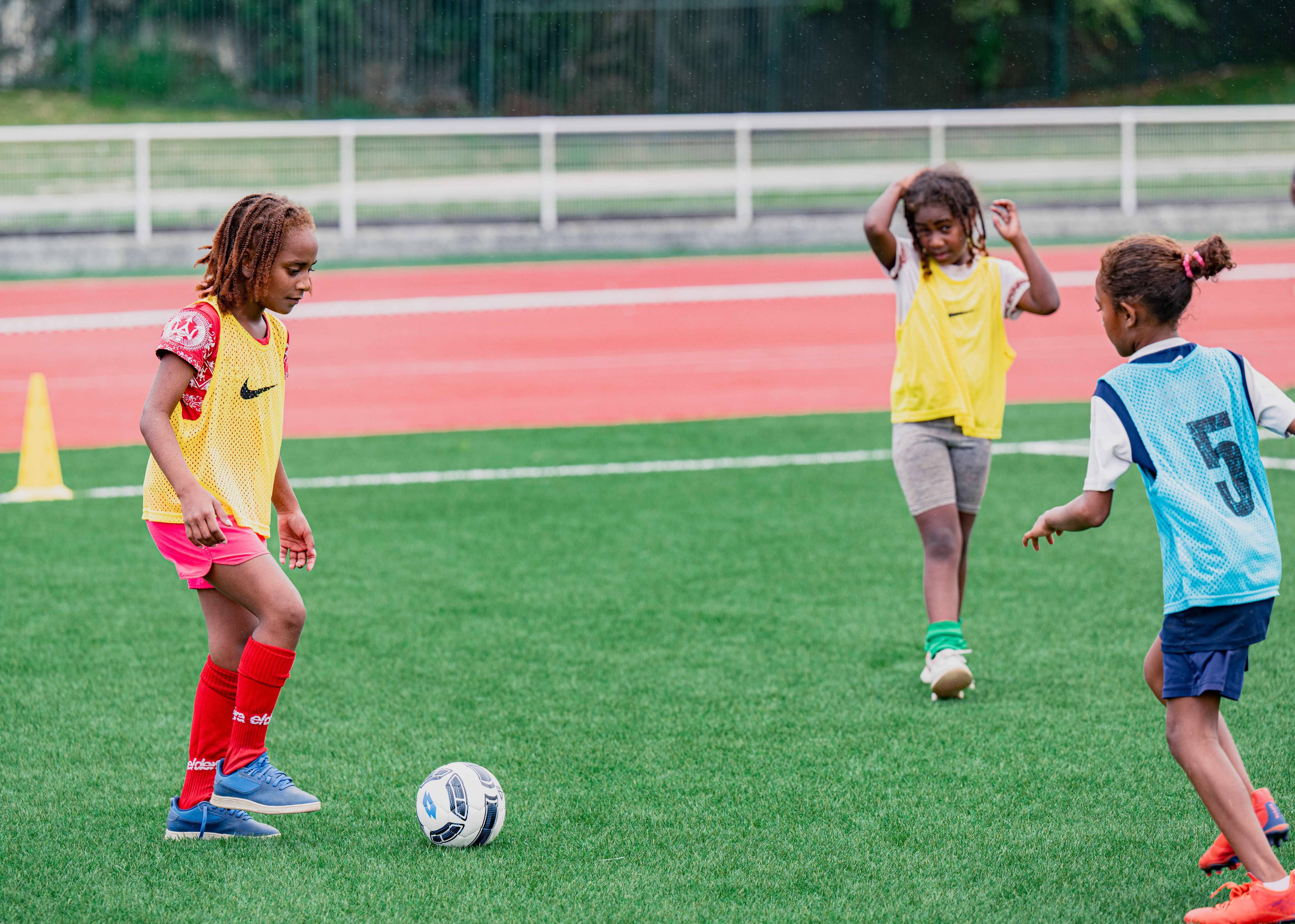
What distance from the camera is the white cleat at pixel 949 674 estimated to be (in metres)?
5.25

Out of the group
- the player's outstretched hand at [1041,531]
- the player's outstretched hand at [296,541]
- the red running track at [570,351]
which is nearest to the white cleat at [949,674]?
the player's outstretched hand at [1041,531]

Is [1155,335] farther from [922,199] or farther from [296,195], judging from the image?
[296,195]

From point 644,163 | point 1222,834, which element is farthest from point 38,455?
point 644,163

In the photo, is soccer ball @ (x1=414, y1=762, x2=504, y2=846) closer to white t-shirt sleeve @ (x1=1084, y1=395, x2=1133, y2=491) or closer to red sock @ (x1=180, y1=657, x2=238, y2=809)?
red sock @ (x1=180, y1=657, x2=238, y2=809)

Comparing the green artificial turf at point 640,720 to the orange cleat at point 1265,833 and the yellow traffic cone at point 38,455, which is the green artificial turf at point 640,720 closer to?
the orange cleat at point 1265,833

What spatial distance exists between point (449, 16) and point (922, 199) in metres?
30.1

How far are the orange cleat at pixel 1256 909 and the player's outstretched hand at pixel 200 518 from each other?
2583 mm

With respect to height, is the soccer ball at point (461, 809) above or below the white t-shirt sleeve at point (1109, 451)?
below

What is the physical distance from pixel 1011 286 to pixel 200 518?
10.5ft

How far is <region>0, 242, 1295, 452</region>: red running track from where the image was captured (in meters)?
12.8

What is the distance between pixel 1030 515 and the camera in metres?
8.34

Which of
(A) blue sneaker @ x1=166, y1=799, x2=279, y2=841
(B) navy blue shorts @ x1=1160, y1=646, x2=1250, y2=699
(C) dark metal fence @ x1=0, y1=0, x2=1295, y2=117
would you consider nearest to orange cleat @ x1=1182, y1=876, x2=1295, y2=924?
(B) navy blue shorts @ x1=1160, y1=646, x2=1250, y2=699

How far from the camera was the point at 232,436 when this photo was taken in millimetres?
4012

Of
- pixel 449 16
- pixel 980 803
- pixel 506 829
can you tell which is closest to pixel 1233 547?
pixel 980 803
